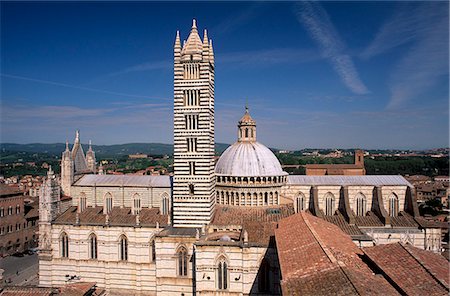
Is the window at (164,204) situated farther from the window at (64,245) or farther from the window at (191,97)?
the window at (191,97)

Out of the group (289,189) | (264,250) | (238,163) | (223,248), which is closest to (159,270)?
(223,248)

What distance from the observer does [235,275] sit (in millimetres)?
28922

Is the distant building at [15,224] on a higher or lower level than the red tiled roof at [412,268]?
lower

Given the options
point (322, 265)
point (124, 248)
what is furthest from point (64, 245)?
point (322, 265)

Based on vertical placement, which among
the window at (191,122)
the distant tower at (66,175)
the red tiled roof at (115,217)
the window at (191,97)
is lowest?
the red tiled roof at (115,217)

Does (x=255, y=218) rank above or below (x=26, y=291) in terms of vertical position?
above

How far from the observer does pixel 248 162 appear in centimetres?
3681

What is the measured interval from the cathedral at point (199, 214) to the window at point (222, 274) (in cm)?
9

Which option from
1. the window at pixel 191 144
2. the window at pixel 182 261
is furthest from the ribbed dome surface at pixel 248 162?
the window at pixel 182 261

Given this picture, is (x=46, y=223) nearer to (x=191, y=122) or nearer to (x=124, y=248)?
(x=124, y=248)

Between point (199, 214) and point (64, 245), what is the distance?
55.2ft

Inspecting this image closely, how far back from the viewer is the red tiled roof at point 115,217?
1484 inches

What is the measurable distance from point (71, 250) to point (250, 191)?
20540 mm

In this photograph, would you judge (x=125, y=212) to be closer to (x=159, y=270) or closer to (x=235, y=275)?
(x=159, y=270)
